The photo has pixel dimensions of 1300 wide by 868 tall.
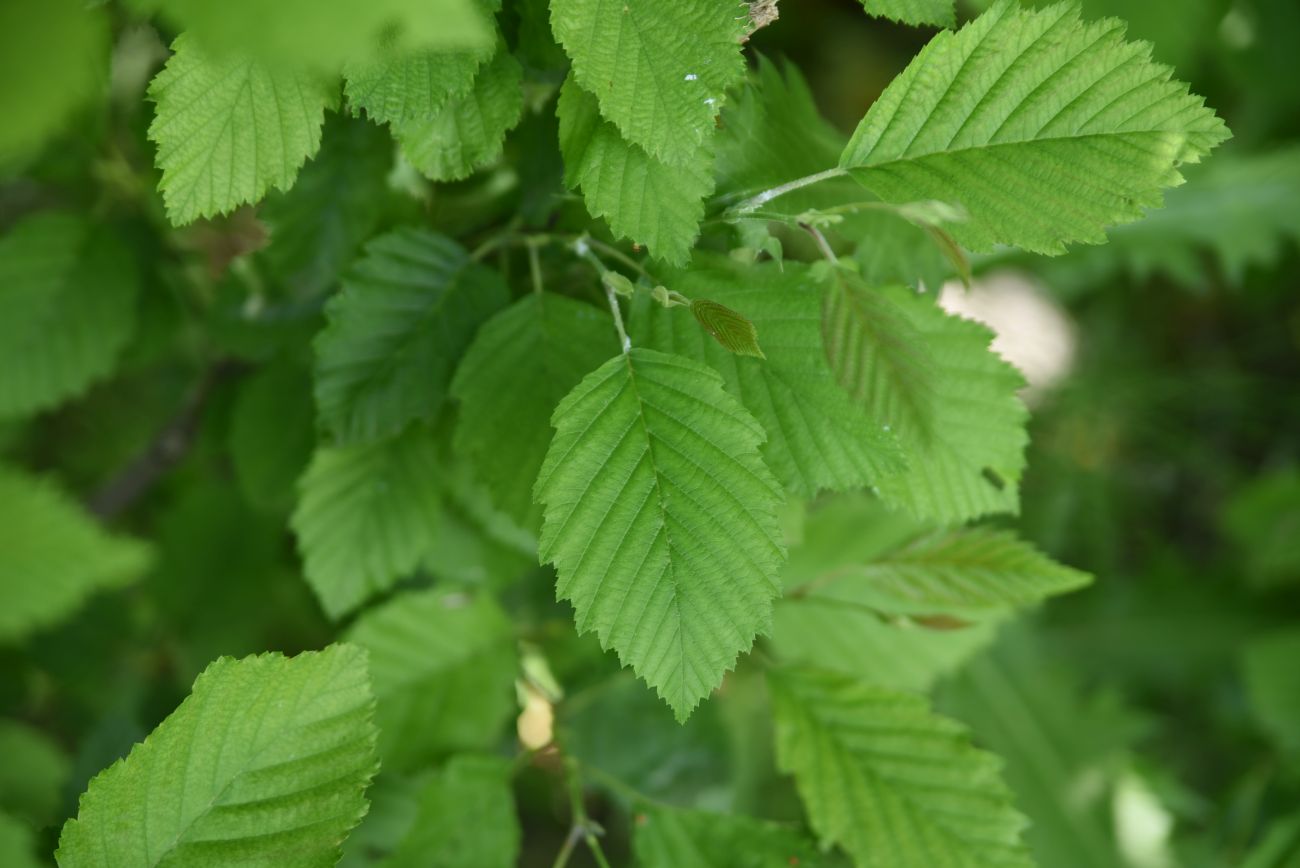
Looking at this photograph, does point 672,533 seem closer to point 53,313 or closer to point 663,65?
point 663,65

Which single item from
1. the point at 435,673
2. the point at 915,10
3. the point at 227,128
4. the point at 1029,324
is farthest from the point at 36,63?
the point at 1029,324

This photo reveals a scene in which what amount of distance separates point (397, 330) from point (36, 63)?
0.54 meters

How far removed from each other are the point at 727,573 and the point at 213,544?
54.3 inches

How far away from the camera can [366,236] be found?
1.19m

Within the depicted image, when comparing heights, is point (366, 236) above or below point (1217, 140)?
below

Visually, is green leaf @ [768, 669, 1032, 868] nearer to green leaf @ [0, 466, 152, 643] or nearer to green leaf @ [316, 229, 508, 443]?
green leaf @ [316, 229, 508, 443]

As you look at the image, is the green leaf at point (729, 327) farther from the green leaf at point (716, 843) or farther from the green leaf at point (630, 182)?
the green leaf at point (716, 843)

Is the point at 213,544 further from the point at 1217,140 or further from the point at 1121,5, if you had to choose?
the point at 1121,5

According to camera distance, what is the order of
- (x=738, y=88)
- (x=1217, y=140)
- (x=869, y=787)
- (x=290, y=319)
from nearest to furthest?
(x=1217, y=140)
(x=738, y=88)
(x=869, y=787)
(x=290, y=319)

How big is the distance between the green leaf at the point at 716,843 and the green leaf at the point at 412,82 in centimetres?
84

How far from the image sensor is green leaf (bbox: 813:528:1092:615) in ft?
3.80

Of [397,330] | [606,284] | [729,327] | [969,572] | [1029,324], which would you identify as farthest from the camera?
[1029,324]

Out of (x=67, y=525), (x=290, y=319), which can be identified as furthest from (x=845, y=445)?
(x=67, y=525)

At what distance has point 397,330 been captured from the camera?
109cm
